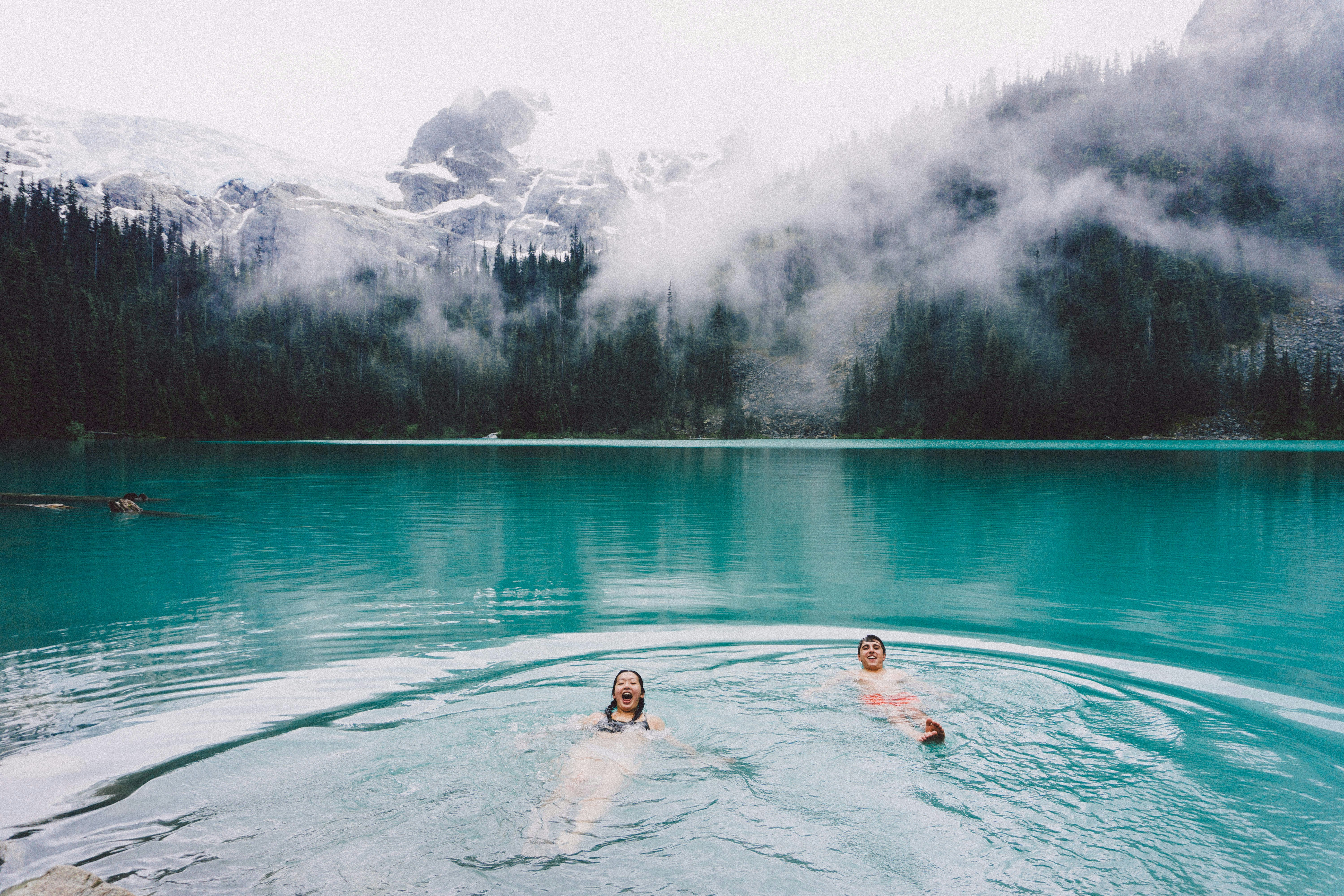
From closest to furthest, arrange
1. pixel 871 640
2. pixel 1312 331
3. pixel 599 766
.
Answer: pixel 599 766, pixel 871 640, pixel 1312 331

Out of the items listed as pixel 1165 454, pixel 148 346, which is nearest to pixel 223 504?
pixel 1165 454

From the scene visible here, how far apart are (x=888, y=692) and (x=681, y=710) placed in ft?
9.77

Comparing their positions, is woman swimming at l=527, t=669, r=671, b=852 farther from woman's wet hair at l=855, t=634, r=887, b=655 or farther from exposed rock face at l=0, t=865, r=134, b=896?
exposed rock face at l=0, t=865, r=134, b=896

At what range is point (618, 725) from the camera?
9031 millimetres

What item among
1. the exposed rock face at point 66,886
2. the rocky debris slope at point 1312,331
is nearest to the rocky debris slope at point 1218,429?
the rocky debris slope at point 1312,331

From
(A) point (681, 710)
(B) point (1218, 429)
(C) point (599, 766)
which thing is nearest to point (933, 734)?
(A) point (681, 710)

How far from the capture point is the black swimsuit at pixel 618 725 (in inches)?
354

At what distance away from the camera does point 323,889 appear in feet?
18.9

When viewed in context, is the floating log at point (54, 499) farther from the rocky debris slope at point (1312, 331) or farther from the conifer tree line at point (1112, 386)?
the rocky debris slope at point (1312, 331)

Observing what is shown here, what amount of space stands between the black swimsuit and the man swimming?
2805 mm

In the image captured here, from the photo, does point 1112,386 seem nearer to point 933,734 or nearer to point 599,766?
point 933,734

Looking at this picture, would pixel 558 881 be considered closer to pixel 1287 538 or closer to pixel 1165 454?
pixel 1287 538

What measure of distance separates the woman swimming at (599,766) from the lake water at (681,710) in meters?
0.17

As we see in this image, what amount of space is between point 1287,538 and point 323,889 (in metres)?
33.2
